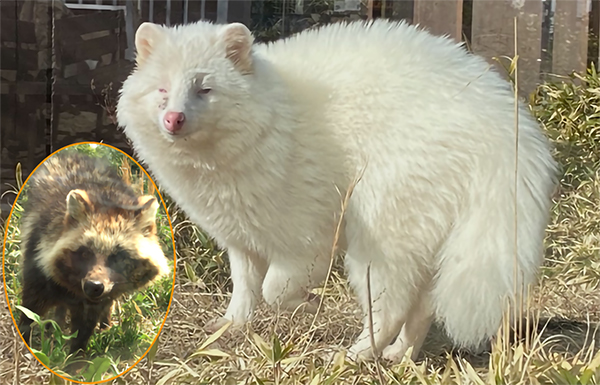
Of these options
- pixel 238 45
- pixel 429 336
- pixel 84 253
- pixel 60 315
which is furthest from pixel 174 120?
pixel 429 336

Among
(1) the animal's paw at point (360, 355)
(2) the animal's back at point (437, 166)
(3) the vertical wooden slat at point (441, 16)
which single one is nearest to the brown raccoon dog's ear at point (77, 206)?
(2) the animal's back at point (437, 166)

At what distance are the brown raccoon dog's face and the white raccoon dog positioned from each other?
214 mm

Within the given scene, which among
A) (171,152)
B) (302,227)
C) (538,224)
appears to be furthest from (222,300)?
(538,224)

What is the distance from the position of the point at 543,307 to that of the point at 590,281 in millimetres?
256

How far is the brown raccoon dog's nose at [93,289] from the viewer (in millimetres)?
2342

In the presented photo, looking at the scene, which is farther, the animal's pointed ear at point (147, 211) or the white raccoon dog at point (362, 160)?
the animal's pointed ear at point (147, 211)

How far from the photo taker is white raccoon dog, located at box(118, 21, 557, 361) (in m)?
2.28

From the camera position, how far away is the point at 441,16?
245cm

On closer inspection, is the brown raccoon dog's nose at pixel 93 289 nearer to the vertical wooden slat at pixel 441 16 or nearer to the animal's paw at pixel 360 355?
the animal's paw at pixel 360 355

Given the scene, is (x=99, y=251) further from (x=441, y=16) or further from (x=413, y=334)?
(x=441, y=16)

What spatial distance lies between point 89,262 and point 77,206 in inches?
8.1

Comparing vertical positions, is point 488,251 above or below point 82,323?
above

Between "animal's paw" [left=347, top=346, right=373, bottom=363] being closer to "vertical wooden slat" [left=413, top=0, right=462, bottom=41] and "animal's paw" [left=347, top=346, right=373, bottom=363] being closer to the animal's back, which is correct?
the animal's back

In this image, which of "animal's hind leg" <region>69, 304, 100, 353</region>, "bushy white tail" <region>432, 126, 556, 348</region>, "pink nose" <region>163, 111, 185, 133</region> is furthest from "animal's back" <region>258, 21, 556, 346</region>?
"animal's hind leg" <region>69, 304, 100, 353</region>
